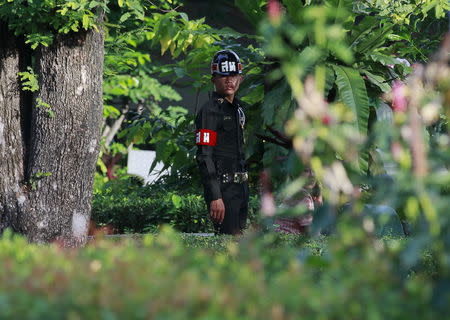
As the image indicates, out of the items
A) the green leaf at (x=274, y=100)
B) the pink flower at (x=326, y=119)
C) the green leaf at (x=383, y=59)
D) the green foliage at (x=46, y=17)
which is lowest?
the green leaf at (x=274, y=100)

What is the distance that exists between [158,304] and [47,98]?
16.9ft

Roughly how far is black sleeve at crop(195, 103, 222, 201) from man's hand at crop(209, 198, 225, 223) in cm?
4

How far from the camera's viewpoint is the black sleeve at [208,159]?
22.7ft

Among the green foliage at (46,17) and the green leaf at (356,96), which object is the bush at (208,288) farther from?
the green leaf at (356,96)

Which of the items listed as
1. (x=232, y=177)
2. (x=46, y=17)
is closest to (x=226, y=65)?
(x=232, y=177)

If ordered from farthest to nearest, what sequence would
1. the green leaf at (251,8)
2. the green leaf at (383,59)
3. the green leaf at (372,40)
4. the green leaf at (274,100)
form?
the green leaf at (251,8) → the green leaf at (372,40) → the green leaf at (383,59) → the green leaf at (274,100)

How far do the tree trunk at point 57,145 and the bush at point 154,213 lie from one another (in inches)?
118

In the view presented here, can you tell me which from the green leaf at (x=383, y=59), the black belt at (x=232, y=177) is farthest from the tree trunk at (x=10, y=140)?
the green leaf at (x=383, y=59)

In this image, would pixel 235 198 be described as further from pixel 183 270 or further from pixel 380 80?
pixel 183 270

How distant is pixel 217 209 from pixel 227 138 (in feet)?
2.20

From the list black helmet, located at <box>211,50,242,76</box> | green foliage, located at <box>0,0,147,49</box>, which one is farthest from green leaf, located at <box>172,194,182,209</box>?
green foliage, located at <box>0,0,147,49</box>

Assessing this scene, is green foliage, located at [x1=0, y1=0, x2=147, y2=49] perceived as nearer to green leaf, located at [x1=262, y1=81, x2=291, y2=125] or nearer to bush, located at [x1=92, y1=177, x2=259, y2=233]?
green leaf, located at [x1=262, y1=81, x2=291, y2=125]

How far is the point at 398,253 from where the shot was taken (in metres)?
2.67

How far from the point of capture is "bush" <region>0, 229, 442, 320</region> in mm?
2227
